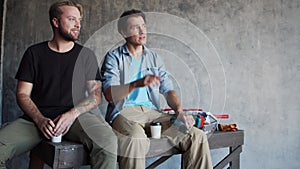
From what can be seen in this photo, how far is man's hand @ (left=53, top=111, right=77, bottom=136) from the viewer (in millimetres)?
1588

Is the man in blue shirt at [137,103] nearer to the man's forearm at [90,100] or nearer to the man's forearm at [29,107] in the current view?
the man's forearm at [90,100]

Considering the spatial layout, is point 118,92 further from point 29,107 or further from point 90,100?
point 29,107

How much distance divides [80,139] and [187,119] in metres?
0.60

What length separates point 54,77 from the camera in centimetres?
178

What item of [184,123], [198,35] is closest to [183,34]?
[198,35]

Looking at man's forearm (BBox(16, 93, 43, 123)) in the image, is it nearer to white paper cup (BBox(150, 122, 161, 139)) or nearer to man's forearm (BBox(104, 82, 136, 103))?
man's forearm (BBox(104, 82, 136, 103))

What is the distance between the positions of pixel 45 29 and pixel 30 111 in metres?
0.96

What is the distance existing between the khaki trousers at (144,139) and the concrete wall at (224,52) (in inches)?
26.0

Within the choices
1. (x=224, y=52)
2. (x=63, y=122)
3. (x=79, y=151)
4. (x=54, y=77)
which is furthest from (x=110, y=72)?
(x=224, y=52)

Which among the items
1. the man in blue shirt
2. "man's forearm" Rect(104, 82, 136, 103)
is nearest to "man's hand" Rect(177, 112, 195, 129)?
the man in blue shirt

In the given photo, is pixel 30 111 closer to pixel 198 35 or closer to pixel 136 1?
pixel 136 1

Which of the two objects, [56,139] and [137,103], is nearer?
[56,139]

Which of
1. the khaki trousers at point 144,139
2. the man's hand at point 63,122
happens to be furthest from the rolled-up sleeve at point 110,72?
the man's hand at point 63,122

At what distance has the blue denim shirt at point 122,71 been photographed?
1866 mm
